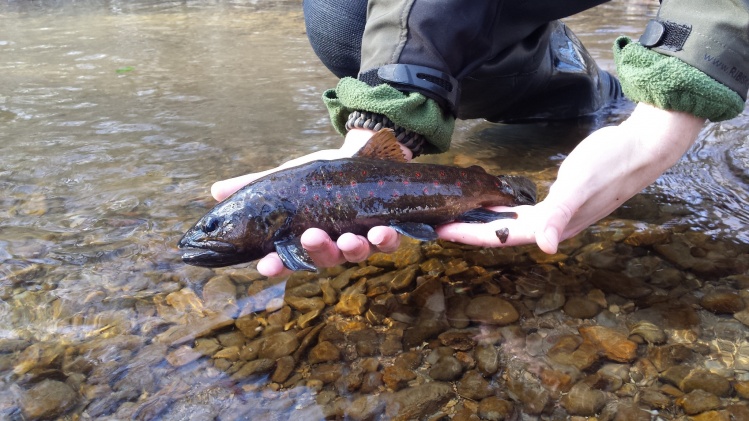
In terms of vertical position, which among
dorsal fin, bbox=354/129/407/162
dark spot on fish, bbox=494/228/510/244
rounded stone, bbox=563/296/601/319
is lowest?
rounded stone, bbox=563/296/601/319

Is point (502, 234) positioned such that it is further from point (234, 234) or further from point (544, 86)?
point (544, 86)

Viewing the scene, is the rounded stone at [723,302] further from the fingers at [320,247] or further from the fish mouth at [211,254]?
the fish mouth at [211,254]

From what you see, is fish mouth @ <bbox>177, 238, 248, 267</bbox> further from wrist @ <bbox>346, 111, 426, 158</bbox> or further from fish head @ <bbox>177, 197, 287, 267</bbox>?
wrist @ <bbox>346, 111, 426, 158</bbox>

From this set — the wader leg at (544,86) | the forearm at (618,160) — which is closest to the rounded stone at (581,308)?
the forearm at (618,160)

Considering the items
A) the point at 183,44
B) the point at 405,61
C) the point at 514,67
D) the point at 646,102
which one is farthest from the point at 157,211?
the point at 183,44

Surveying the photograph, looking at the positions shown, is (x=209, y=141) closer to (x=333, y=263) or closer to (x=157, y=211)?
(x=157, y=211)

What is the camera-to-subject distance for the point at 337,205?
2.85 m

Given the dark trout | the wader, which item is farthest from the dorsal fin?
the wader

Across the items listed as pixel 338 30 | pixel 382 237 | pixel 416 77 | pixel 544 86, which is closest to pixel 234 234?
pixel 382 237

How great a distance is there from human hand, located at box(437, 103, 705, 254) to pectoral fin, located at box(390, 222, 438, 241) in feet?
0.52

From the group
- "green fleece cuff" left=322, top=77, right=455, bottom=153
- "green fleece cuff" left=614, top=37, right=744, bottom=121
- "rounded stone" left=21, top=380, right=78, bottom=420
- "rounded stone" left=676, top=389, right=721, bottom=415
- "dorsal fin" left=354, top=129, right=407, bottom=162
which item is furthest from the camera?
"green fleece cuff" left=322, top=77, right=455, bottom=153

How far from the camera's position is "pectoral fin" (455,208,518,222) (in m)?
2.84

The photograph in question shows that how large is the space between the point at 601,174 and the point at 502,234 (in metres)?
0.51

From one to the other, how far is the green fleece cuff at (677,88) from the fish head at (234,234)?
1.86m
